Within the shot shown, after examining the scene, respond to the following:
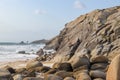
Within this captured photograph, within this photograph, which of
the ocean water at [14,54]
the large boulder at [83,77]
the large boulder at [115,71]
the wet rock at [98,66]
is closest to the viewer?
the large boulder at [115,71]

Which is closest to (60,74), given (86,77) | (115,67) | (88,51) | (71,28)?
(86,77)

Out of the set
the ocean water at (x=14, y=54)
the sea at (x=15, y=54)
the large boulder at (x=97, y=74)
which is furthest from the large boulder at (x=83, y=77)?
the ocean water at (x=14, y=54)

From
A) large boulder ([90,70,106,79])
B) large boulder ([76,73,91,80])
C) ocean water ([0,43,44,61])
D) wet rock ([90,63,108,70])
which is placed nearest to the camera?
large boulder ([76,73,91,80])

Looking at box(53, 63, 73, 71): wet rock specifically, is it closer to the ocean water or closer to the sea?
the sea

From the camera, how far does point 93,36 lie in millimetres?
28766

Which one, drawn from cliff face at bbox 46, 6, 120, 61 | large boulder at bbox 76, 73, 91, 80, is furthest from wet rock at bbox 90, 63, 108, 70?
cliff face at bbox 46, 6, 120, 61

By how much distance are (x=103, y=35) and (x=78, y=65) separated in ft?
36.1

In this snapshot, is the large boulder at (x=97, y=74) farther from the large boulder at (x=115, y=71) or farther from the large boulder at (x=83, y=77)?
the large boulder at (x=115, y=71)

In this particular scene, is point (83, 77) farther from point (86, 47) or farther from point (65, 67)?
point (86, 47)

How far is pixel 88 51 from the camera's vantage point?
27.1 m

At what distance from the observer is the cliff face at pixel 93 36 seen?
26.3 meters

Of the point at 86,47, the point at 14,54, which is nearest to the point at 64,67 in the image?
the point at 86,47

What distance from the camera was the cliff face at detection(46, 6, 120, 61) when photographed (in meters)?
26.3

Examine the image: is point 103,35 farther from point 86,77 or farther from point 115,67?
point 115,67
